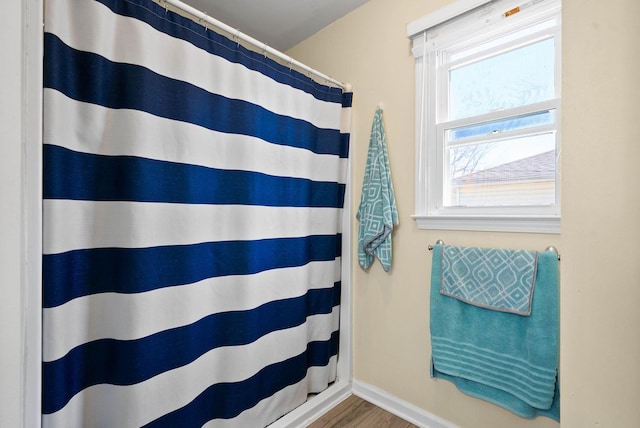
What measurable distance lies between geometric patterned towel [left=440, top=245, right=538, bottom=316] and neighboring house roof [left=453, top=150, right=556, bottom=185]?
323 mm

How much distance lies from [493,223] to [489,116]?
483 millimetres

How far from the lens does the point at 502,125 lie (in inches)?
52.6

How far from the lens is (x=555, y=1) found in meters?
1.16

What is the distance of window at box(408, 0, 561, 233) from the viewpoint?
1220 mm

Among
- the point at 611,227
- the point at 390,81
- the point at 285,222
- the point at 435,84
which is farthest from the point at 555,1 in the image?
the point at 285,222

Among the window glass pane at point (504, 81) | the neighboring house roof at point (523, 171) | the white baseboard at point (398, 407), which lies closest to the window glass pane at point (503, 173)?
the neighboring house roof at point (523, 171)

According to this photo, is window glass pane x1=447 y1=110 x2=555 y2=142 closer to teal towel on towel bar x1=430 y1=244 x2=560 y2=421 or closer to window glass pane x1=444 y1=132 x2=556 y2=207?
window glass pane x1=444 y1=132 x2=556 y2=207

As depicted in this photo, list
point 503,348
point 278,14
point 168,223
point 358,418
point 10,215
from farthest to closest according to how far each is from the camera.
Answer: point 278,14
point 358,418
point 503,348
point 168,223
point 10,215

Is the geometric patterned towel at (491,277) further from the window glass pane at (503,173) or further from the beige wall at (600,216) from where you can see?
the beige wall at (600,216)

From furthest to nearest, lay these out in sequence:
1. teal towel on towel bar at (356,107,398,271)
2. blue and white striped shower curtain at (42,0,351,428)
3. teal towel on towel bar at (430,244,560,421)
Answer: teal towel on towel bar at (356,107,398,271) < teal towel on towel bar at (430,244,560,421) < blue and white striped shower curtain at (42,0,351,428)

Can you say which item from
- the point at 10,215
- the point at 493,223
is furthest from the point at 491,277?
the point at 10,215

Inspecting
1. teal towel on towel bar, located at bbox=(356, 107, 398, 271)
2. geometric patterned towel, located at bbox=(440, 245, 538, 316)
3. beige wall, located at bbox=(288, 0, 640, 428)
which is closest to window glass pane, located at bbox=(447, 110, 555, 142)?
teal towel on towel bar, located at bbox=(356, 107, 398, 271)

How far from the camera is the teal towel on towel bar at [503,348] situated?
3.81 ft

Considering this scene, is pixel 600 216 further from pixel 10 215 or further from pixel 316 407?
pixel 316 407
